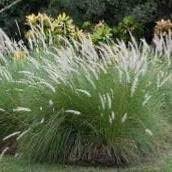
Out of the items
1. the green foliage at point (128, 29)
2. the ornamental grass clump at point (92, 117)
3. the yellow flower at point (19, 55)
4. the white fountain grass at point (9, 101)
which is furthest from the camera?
the green foliage at point (128, 29)

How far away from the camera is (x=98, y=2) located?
13.9m

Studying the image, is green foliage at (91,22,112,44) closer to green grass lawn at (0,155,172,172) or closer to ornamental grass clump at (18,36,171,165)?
ornamental grass clump at (18,36,171,165)

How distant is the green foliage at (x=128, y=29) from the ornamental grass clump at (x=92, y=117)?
5.39 m

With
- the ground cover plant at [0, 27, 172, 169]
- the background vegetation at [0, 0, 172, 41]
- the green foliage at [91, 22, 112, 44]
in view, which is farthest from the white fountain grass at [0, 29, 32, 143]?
the background vegetation at [0, 0, 172, 41]

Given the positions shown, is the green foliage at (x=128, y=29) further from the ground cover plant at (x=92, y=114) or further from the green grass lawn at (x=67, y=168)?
the green grass lawn at (x=67, y=168)

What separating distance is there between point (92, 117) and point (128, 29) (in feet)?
19.0

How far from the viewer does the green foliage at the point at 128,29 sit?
12828mm

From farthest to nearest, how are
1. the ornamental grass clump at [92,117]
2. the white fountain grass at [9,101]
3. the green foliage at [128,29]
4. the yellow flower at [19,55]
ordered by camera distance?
the green foliage at [128,29] → the yellow flower at [19,55] → the white fountain grass at [9,101] → the ornamental grass clump at [92,117]

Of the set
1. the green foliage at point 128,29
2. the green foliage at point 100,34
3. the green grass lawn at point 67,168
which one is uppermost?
the green foliage at point 128,29

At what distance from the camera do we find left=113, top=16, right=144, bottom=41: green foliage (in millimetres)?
12828

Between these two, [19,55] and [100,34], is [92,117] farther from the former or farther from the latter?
[100,34]

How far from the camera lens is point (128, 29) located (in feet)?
41.5

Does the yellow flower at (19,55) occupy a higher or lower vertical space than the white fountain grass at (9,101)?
higher

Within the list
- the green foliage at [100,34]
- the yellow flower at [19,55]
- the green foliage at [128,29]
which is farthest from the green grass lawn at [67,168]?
the green foliage at [128,29]
